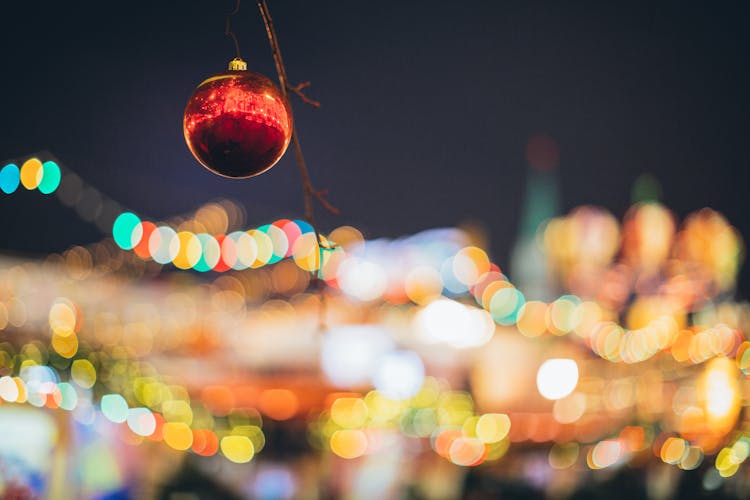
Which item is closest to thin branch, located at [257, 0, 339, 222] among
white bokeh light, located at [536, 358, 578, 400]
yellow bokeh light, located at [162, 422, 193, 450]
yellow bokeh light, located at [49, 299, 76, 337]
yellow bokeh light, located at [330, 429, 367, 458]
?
yellow bokeh light, located at [162, 422, 193, 450]

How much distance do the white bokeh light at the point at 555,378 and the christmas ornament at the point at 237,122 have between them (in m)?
13.4

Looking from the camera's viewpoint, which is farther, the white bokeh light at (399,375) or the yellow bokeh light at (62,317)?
the yellow bokeh light at (62,317)

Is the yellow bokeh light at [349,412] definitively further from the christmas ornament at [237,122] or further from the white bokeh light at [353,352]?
the christmas ornament at [237,122]

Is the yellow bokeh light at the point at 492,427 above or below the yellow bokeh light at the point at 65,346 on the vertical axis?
below

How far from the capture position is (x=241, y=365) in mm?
17125

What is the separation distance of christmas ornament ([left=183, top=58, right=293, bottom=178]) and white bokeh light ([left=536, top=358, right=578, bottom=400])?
13.4m

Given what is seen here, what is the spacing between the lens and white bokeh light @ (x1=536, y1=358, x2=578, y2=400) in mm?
14867

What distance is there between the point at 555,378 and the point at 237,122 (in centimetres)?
1406

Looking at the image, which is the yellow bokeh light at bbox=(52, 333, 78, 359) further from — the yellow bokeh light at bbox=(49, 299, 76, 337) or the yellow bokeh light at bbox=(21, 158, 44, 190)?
the yellow bokeh light at bbox=(21, 158, 44, 190)

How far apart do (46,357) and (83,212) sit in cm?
987

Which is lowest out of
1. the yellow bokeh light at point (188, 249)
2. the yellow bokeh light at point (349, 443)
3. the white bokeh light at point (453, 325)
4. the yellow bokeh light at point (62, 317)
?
the yellow bokeh light at point (349, 443)

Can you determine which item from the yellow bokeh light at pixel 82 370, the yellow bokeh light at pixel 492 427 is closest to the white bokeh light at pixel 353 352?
the yellow bokeh light at pixel 492 427

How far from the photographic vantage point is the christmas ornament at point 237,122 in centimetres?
209

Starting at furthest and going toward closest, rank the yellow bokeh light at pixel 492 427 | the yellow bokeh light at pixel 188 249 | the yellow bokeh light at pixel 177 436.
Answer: the yellow bokeh light at pixel 188 249 → the yellow bokeh light at pixel 492 427 → the yellow bokeh light at pixel 177 436
